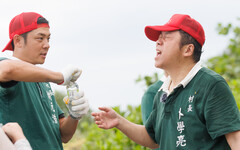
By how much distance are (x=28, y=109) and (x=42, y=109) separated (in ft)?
0.45

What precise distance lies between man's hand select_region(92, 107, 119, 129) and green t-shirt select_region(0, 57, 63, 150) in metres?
0.39

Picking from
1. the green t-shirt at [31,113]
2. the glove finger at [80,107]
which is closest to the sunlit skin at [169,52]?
the glove finger at [80,107]

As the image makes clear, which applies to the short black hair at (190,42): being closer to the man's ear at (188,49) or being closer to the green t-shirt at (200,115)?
the man's ear at (188,49)

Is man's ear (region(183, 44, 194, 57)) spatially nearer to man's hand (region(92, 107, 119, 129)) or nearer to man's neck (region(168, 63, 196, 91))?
man's neck (region(168, 63, 196, 91))

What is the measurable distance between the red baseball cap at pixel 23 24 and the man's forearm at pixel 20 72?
0.51 meters

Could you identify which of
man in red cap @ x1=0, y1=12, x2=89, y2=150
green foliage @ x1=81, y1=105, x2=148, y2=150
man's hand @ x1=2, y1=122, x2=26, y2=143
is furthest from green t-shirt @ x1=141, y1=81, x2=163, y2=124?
man's hand @ x1=2, y1=122, x2=26, y2=143

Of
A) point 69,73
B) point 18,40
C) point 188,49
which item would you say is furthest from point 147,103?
point 18,40

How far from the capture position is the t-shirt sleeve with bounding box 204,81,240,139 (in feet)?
7.06

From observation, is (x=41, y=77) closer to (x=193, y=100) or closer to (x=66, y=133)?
(x=66, y=133)

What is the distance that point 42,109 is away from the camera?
2.67 m

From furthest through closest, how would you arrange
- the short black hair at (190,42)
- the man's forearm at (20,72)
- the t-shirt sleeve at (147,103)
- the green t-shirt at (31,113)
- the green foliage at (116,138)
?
the green foliage at (116,138)
the t-shirt sleeve at (147,103)
the short black hair at (190,42)
the green t-shirt at (31,113)
the man's forearm at (20,72)

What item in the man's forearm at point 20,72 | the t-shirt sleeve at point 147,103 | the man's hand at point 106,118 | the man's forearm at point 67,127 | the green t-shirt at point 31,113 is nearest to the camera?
the man's forearm at point 20,72

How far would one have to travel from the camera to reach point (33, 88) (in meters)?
2.70

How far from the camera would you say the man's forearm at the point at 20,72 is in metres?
2.28
